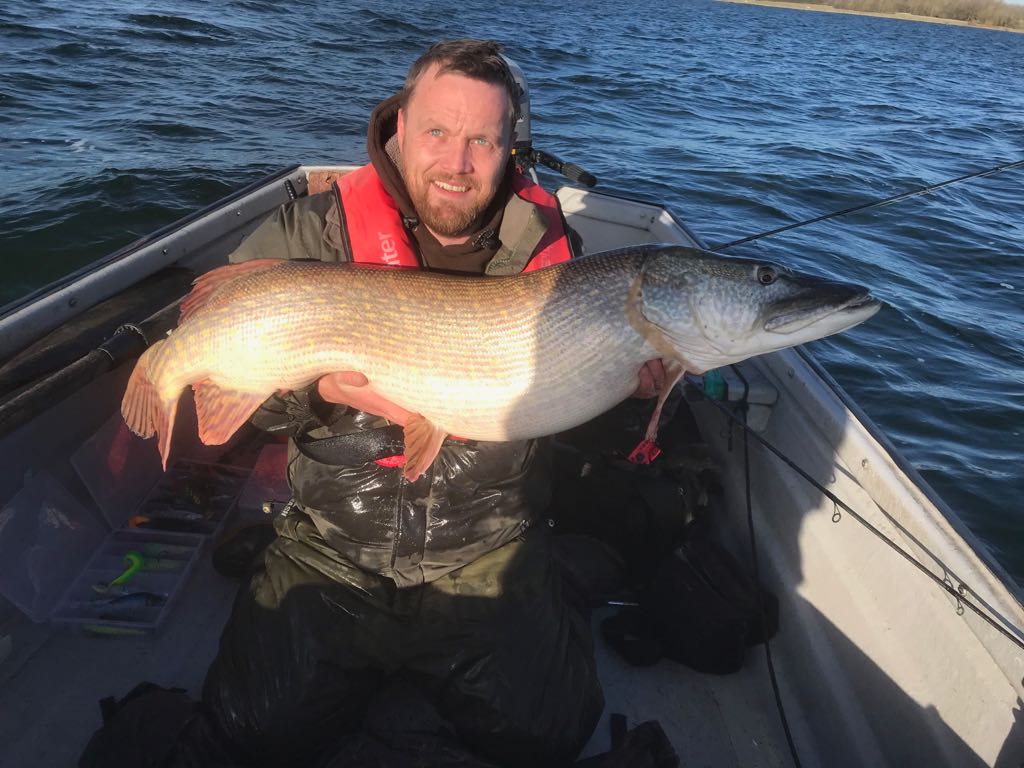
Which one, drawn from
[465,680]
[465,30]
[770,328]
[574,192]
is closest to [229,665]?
[465,680]

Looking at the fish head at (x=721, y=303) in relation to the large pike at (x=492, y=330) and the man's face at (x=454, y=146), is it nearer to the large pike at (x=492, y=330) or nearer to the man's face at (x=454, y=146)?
the large pike at (x=492, y=330)

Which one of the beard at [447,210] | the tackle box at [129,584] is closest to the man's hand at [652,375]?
the beard at [447,210]

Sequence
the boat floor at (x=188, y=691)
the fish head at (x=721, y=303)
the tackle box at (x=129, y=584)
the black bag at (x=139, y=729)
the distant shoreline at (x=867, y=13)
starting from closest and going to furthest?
the black bag at (x=139, y=729) → the fish head at (x=721, y=303) → the boat floor at (x=188, y=691) → the tackle box at (x=129, y=584) → the distant shoreline at (x=867, y=13)

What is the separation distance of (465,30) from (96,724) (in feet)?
66.7

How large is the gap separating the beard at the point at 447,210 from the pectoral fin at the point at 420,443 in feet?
2.54

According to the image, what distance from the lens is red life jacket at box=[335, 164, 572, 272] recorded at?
96.4 inches

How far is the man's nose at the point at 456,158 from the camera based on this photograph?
7.87 feet

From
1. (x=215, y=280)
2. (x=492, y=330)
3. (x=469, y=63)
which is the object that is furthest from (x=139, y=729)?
(x=469, y=63)

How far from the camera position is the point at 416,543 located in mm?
2465

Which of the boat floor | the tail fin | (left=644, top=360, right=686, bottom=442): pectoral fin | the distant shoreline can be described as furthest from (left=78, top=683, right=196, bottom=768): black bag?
the distant shoreline

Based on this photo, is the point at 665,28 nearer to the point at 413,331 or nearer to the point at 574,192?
the point at 574,192

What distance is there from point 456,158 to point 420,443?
1070mm

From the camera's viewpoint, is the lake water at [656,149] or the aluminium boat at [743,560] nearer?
the aluminium boat at [743,560]

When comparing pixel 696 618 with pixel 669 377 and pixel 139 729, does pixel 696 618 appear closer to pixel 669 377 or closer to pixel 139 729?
pixel 669 377
